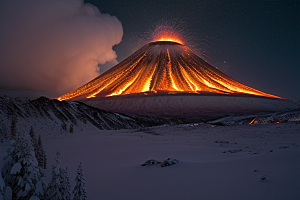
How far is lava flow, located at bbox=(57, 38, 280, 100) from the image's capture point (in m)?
80.2

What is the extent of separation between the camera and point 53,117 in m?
21.1

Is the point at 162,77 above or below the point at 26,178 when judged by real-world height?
above

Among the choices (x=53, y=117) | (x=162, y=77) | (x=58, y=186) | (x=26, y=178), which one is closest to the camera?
(x=26, y=178)

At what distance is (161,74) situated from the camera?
9362cm

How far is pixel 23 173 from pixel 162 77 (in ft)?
293

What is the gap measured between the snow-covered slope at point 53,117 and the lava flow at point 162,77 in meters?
44.9

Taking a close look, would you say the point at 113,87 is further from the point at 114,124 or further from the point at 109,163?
the point at 109,163

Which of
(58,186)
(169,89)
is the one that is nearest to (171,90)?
(169,89)

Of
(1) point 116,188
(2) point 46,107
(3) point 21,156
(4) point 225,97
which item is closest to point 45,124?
(2) point 46,107

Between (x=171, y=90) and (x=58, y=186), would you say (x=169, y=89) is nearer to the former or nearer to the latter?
(x=171, y=90)

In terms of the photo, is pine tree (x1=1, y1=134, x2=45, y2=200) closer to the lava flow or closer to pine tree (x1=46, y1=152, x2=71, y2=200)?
pine tree (x1=46, y1=152, x2=71, y2=200)

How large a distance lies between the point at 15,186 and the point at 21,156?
1.07 ft

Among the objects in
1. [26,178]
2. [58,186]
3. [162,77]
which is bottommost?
[58,186]

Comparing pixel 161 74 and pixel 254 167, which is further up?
pixel 161 74
